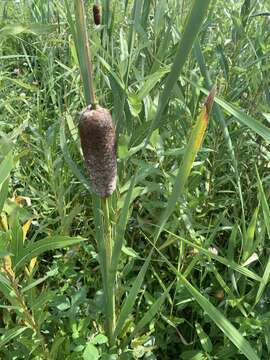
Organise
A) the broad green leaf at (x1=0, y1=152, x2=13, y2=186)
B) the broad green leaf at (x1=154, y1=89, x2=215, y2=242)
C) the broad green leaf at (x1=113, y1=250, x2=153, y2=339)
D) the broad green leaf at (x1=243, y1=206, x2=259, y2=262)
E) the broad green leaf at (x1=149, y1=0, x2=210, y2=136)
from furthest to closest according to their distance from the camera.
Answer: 1. the broad green leaf at (x1=243, y1=206, x2=259, y2=262)
2. the broad green leaf at (x1=113, y1=250, x2=153, y2=339)
3. the broad green leaf at (x1=0, y1=152, x2=13, y2=186)
4. the broad green leaf at (x1=154, y1=89, x2=215, y2=242)
5. the broad green leaf at (x1=149, y1=0, x2=210, y2=136)

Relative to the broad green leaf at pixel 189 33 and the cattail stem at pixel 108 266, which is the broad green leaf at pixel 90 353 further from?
the broad green leaf at pixel 189 33

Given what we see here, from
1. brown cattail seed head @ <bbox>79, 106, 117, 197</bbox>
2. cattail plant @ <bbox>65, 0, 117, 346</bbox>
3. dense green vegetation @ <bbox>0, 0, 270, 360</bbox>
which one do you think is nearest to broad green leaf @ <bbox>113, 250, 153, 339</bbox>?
dense green vegetation @ <bbox>0, 0, 270, 360</bbox>

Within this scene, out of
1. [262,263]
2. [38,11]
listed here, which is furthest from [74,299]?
[38,11]

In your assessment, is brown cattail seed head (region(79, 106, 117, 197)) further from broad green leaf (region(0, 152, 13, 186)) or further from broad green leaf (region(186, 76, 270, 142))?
broad green leaf (region(186, 76, 270, 142))

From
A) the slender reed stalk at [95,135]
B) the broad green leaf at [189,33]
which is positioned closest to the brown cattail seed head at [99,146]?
the slender reed stalk at [95,135]

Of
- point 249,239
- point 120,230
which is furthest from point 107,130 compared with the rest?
point 249,239

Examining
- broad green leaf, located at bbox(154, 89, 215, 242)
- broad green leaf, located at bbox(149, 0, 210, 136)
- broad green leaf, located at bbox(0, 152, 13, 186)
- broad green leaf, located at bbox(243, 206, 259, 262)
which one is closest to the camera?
broad green leaf, located at bbox(149, 0, 210, 136)

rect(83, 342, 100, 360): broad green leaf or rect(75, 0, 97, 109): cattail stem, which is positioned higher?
rect(75, 0, 97, 109): cattail stem

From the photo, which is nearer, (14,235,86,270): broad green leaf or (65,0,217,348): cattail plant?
(65,0,217,348): cattail plant
